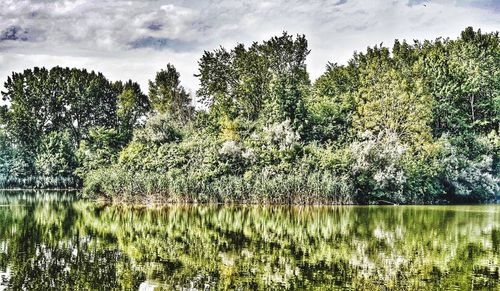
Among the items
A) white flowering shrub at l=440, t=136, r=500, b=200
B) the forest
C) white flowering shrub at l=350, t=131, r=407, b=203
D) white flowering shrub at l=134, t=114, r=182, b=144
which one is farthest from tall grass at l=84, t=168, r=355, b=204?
white flowering shrub at l=440, t=136, r=500, b=200

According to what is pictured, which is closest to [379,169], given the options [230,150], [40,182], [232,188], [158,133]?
[232,188]

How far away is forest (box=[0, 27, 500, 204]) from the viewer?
3162 cm

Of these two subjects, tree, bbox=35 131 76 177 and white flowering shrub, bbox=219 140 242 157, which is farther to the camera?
tree, bbox=35 131 76 177

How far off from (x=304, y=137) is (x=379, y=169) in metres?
6.19

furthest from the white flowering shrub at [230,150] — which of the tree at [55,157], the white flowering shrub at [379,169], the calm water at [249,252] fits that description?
the tree at [55,157]

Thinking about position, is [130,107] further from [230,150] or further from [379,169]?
[379,169]

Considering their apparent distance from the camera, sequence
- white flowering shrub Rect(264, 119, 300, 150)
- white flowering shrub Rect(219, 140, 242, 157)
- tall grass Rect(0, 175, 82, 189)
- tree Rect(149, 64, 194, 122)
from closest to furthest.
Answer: white flowering shrub Rect(219, 140, 242, 157)
white flowering shrub Rect(264, 119, 300, 150)
tree Rect(149, 64, 194, 122)
tall grass Rect(0, 175, 82, 189)

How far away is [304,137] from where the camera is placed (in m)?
36.2

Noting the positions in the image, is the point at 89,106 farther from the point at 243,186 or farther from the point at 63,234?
the point at 63,234

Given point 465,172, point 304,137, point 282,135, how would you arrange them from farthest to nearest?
1. point 304,137
2. point 465,172
3. point 282,135

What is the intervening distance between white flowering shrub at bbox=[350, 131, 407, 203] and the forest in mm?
90

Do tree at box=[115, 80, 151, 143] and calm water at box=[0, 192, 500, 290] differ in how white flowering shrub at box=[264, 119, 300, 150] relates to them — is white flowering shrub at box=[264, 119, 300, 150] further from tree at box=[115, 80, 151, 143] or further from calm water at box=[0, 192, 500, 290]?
tree at box=[115, 80, 151, 143]

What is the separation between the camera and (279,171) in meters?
31.8

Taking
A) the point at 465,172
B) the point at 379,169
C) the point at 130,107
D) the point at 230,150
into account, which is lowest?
the point at 465,172
